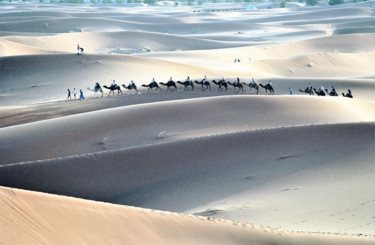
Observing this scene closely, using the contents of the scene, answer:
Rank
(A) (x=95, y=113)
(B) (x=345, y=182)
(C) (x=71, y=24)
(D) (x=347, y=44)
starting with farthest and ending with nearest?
(C) (x=71, y=24) < (D) (x=347, y=44) < (A) (x=95, y=113) < (B) (x=345, y=182)

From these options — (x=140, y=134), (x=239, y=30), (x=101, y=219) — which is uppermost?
(x=101, y=219)

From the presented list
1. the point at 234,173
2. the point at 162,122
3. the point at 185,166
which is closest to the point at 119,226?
the point at 234,173

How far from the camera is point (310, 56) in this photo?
4503 centimetres

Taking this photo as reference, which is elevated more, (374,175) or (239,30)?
(374,175)

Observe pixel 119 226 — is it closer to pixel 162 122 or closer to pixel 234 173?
pixel 234 173

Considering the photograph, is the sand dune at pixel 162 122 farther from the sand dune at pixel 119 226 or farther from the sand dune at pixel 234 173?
the sand dune at pixel 119 226

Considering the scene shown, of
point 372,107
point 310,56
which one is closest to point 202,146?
point 372,107

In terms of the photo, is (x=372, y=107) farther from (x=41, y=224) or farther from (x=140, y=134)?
(x=41, y=224)

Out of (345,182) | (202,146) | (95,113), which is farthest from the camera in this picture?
(95,113)

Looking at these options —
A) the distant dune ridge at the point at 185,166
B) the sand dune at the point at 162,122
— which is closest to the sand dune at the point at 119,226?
the distant dune ridge at the point at 185,166

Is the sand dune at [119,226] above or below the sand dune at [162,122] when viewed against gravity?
above

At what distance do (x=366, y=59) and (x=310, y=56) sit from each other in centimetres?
484

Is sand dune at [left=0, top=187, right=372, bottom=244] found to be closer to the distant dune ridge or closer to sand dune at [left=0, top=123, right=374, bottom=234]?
the distant dune ridge

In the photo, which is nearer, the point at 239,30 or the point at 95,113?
the point at 95,113
